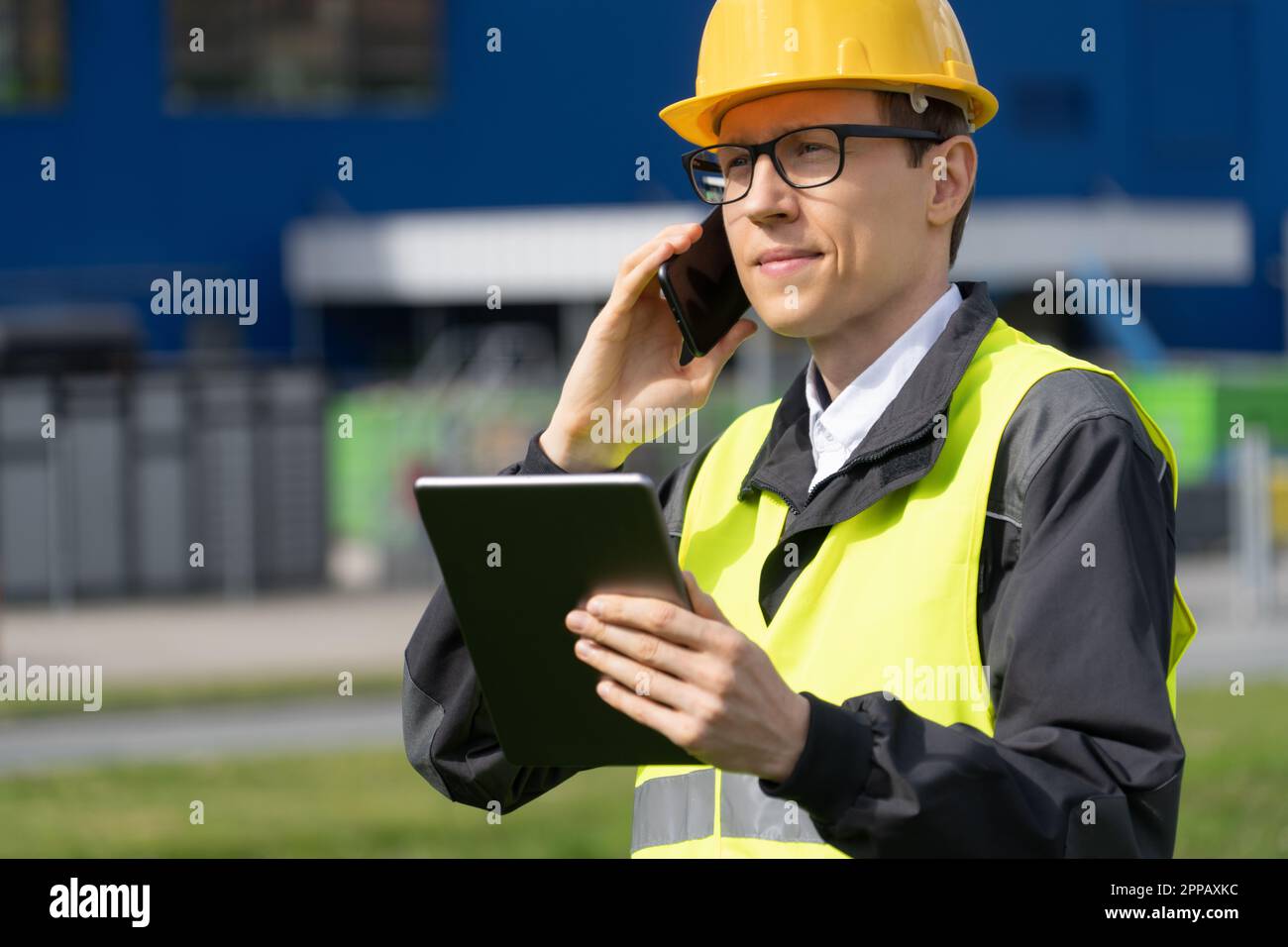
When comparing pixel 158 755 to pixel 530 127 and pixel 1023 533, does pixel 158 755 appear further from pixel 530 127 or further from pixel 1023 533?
pixel 530 127

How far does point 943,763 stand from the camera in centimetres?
236

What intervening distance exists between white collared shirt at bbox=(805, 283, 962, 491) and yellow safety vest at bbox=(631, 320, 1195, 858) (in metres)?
0.09

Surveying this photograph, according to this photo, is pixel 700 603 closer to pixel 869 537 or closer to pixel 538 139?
pixel 869 537

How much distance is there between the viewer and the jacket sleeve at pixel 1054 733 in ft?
7.72

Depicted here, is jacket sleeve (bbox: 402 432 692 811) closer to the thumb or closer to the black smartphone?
the black smartphone

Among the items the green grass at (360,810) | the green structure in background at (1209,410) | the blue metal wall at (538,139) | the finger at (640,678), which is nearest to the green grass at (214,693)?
the green grass at (360,810)

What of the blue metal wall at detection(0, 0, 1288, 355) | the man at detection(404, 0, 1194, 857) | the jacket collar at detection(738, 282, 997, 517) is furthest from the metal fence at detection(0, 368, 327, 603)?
the jacket collar at detection(738, 282, 997, 517)

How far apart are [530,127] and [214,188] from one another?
521cm

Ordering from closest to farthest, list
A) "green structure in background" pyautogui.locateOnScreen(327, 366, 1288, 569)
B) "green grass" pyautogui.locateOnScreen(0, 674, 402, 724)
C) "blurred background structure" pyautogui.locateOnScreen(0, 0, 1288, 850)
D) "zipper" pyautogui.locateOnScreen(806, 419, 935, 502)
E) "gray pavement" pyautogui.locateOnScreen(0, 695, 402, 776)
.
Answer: "zipper" pyautogui.locateOnScreen(806, 419, 935, 502) < "gray pavement" pyautogui.locateOnScreen(0, 695, 402, 776) < "green grass" pyautogui.locateOnScreen(0, 674, 402, 724) < "green structure in background" pyautogui.locateOnScreen(327, 366, 1288, 569) < "blurred background structure" pyautogui.locateOnScreen(0, 0, 1288, 850)

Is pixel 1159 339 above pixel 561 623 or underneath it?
above

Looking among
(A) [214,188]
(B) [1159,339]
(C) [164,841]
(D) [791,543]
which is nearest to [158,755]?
(C) [164,841]

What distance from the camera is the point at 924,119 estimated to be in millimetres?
2961

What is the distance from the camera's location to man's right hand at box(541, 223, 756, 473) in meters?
3.13

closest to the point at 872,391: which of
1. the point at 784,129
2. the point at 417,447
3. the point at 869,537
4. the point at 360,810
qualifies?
the point at 869,537
